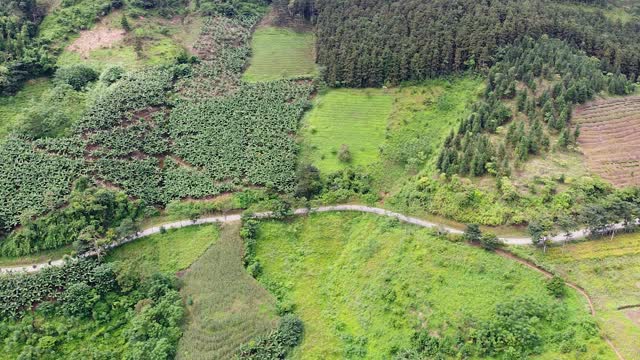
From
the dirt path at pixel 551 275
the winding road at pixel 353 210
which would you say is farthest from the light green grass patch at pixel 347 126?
the dirt path at pixel 551 275

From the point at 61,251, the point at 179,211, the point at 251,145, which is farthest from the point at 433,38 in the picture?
the point at 61,251

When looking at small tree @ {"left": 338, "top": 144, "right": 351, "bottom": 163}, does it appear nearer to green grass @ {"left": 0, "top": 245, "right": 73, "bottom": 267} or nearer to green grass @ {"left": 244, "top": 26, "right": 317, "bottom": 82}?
green grass @ {"left": 244, "top": 26, "right": 317, "bottom": 82}

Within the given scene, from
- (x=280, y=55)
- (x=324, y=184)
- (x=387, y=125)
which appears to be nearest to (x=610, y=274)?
(x=324, y=184)

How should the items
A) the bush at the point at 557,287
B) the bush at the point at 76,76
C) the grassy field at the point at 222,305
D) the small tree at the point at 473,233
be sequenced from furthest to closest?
the bush at the point at 76,76, the small tree at the point at 473,233, the grassy field at the point at 222,305, the bush at the point at 557,287

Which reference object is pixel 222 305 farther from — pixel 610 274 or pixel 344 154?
pixel 610 274

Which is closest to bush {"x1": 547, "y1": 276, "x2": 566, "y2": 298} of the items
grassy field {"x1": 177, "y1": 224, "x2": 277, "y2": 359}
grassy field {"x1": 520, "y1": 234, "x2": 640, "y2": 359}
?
grassy field {"x1": 520, "y1": 234, "x2": 640, "y2": 359}

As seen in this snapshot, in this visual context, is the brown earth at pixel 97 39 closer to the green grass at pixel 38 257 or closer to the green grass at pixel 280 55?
the green grass at pixel 280 55

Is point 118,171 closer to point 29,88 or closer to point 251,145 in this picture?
point 251,145
